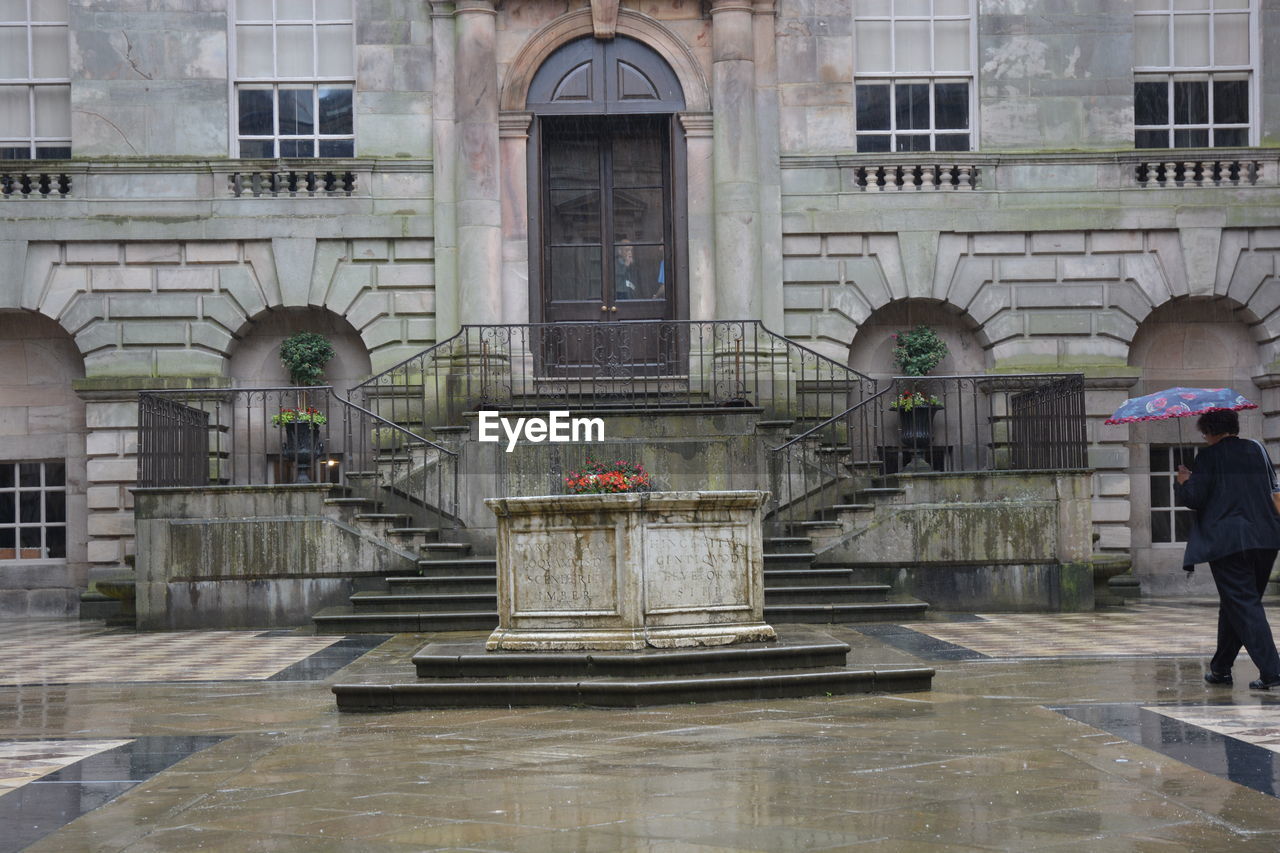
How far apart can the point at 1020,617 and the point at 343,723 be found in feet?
29.7

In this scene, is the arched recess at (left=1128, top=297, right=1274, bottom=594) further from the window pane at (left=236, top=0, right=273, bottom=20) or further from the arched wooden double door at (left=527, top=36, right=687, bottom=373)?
the window pane at (left=236, top=0, right=273, bottom=20)

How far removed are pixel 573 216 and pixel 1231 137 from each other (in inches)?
365

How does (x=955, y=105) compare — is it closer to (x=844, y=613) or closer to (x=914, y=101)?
(x=914, y=101)

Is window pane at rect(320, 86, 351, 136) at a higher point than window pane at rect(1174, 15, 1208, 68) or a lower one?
lower

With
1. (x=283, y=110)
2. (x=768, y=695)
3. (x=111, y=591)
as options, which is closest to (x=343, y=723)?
(x=768, y=695)

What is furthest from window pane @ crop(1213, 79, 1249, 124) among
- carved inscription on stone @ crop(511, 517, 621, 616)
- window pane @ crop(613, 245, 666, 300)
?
carved inscription on stone @ crop(511, 517, 621, 616)

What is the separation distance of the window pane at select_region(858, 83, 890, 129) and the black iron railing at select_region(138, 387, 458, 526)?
7597 mm

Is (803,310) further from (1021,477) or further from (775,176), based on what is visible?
(1021,477)

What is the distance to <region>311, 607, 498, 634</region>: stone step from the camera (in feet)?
50.5

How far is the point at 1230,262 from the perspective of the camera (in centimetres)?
2066

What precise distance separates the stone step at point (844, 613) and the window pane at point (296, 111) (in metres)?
10.2

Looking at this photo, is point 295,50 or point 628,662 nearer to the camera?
point 628,662

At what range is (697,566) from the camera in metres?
10.4

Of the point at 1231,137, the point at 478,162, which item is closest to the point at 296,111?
the point at 478,162
